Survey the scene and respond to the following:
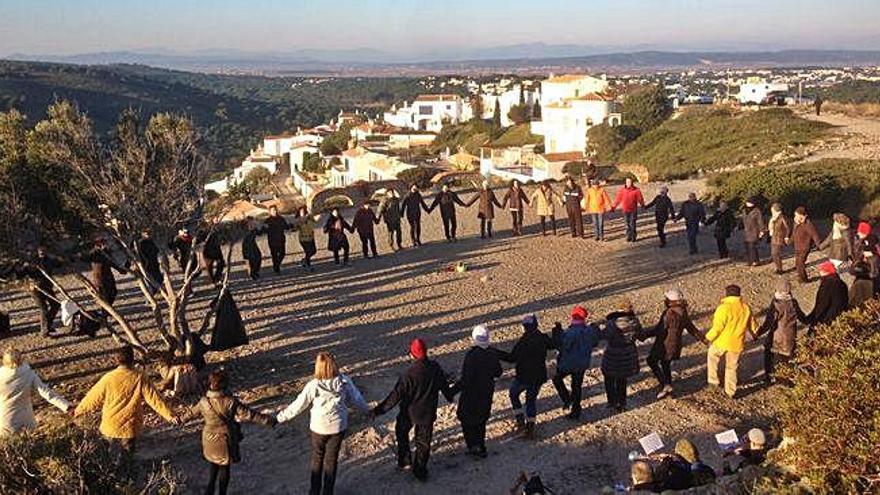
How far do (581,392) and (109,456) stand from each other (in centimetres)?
498

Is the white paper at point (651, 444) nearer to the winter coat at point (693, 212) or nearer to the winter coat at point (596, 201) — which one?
the winter coat at point (693, 212)

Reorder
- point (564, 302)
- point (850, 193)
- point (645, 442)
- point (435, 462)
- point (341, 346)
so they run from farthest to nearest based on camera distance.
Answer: point (850, 193) → point (564, 302) → point (341, 346) → point (435, 462) → point (645, 442)

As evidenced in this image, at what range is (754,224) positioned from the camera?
13781mm

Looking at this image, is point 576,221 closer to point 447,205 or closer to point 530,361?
point 447,205

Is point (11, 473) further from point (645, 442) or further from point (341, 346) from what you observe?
point (341, 346)

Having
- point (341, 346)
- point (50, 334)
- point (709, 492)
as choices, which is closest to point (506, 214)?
point (341, 346)

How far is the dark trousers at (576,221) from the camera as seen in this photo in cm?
1698

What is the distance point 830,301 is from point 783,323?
28.8 inches

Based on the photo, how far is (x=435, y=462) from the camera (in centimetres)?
764

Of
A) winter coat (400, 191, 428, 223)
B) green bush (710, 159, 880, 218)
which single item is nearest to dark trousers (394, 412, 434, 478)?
winter coat (400, 191, 428, 223)

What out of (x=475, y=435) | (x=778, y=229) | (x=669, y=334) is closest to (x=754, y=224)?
(x=778, y=229)

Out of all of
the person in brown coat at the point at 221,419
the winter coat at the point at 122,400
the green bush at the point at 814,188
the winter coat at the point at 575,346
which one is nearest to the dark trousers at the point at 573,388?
the winter coat at the point at 575,346

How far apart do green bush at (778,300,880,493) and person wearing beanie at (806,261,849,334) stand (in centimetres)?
324

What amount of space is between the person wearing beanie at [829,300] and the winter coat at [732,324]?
3.31ft
